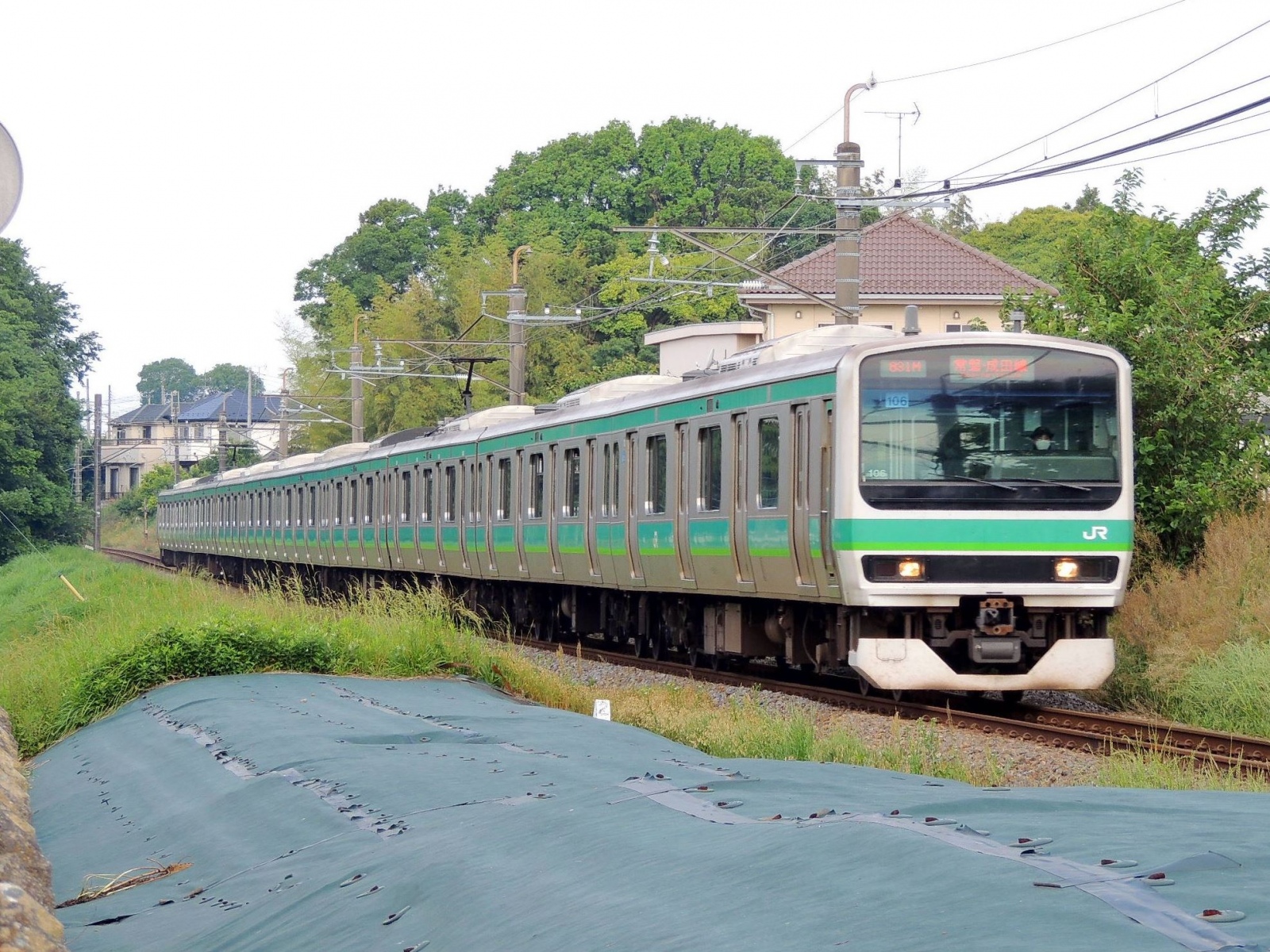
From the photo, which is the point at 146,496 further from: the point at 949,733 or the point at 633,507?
the point at 949,733

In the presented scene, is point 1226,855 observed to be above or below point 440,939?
above

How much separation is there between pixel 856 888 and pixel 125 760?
590 centimetres

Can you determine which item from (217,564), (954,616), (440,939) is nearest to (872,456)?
(954,616)

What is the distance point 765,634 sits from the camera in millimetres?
15336

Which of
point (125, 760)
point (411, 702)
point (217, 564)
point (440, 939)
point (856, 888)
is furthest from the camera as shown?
point (217, 564)

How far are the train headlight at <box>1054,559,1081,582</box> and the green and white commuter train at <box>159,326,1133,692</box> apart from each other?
0.01 metres

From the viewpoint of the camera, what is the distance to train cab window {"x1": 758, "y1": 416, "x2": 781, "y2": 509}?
13375 millimetres

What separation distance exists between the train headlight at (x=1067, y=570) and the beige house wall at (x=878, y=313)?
29.7 meters

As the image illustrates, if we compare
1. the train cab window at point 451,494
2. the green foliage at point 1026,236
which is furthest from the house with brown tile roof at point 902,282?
the green foliage at point 1026,236

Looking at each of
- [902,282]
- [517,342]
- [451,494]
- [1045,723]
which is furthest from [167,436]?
[1045,723]

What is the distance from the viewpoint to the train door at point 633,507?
16.7m

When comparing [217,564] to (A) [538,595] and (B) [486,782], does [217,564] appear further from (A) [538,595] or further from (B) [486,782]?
(B) [486,782]

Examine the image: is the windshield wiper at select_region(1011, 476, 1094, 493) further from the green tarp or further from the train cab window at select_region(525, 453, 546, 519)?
the train cab window at select_region(525, 453, 546, 519)

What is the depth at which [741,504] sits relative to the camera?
14.1m
